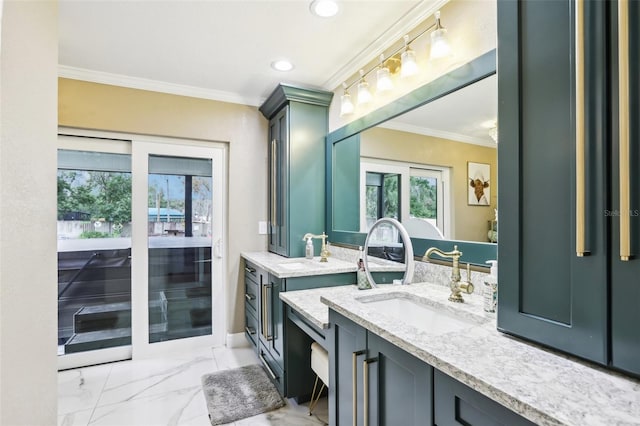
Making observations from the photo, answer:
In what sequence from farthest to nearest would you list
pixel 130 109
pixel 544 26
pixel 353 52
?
pixel 130 109
pixel 353 52
pixel 544 26

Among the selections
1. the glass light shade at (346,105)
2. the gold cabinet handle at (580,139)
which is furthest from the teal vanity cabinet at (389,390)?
the glass light shade at (346,105)

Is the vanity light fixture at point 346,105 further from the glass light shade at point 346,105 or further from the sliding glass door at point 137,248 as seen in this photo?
the sliding glass door at point 137,248

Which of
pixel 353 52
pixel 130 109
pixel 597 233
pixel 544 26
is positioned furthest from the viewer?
pixel 130 109

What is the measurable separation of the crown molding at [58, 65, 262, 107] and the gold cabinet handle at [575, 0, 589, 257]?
9.43ft

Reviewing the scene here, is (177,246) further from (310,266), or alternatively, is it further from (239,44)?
(239,44)

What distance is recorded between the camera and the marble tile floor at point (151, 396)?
6.39ft

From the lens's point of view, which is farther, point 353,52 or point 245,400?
point 353,52

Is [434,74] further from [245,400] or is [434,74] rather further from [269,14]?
[245,400]

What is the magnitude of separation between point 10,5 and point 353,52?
1.98 metres

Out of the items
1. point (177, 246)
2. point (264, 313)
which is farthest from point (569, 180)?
point (177, 246)

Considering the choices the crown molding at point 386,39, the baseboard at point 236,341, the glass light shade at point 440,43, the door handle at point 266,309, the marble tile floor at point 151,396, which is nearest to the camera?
the glass light shade at point 440,43

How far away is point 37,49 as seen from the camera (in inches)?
38.4

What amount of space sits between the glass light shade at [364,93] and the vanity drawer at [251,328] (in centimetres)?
198

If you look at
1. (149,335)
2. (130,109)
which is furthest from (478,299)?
(130,109)
